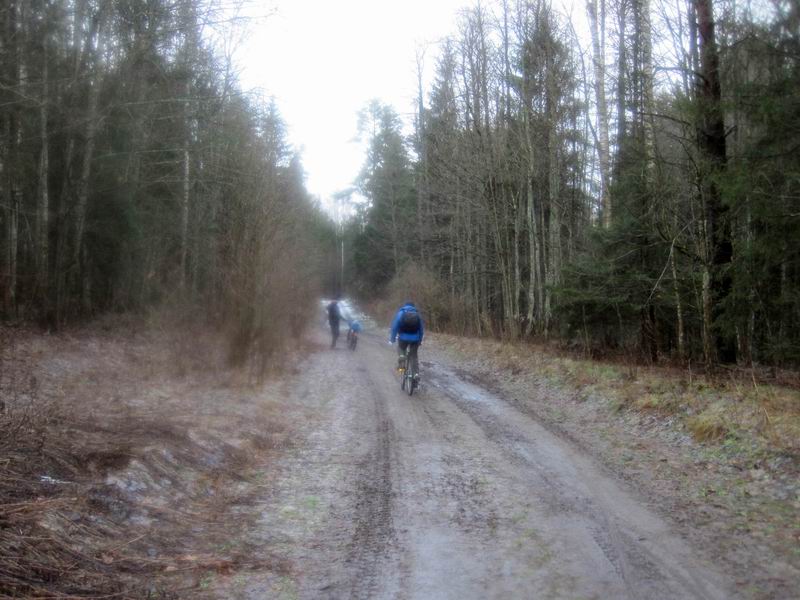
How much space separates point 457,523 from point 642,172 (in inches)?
430

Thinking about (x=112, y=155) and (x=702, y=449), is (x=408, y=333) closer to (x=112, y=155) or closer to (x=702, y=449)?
(x=702, y=449)

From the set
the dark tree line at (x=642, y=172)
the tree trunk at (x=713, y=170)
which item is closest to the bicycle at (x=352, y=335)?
the dark tree line at (x=642, y=172)

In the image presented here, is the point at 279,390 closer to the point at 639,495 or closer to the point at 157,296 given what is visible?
the point at 639,495

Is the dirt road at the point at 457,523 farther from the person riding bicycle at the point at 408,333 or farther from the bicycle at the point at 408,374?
the person riding bicycle at the point at 408,333

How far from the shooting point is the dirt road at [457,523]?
4578 mm

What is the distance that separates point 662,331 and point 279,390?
10985 millimetres

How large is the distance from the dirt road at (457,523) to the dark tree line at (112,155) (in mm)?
6702

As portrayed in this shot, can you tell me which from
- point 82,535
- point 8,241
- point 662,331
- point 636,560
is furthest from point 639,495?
point 8,241

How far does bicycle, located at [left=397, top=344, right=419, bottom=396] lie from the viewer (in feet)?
43.9

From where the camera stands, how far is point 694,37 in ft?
40.8

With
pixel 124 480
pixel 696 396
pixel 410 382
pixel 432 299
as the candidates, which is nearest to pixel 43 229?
pixel 410 382

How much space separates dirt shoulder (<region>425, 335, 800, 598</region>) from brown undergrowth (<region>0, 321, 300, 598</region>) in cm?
390

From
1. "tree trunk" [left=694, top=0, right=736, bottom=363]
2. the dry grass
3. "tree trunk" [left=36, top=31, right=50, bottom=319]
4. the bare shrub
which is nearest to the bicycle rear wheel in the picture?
the dry grass

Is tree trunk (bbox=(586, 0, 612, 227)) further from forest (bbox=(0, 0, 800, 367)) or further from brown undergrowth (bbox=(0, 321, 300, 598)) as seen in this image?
brown undergrowth (bbox=(0, 321, 300, 598))
